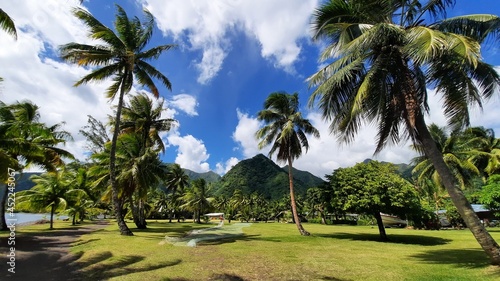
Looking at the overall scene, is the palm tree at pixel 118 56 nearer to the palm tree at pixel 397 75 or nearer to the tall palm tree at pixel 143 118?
the tall palm tree at pixel 143 118

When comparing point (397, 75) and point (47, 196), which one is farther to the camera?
point (47, 196)

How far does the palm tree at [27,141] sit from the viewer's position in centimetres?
1330

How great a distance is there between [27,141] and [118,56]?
725cm

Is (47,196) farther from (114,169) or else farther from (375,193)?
(375,193)

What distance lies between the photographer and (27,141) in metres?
14.6

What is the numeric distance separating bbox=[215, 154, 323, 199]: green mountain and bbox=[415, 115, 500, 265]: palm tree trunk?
326ft

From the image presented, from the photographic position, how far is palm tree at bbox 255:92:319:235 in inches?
890

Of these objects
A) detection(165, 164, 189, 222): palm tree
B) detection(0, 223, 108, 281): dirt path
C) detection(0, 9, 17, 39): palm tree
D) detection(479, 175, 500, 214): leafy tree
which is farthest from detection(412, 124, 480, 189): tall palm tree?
detection(165, 164, 189, 222): palm tree

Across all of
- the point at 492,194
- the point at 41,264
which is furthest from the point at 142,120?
the point at 492,194

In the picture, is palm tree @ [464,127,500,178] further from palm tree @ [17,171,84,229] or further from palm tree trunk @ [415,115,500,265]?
palm tree @ [17,171,84,229]

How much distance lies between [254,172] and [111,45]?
114302 mm

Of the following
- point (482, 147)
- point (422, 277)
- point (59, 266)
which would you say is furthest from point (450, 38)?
point (482, 147)

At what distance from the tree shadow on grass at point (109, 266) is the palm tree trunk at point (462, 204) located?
950cm

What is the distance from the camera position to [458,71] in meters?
8.81
